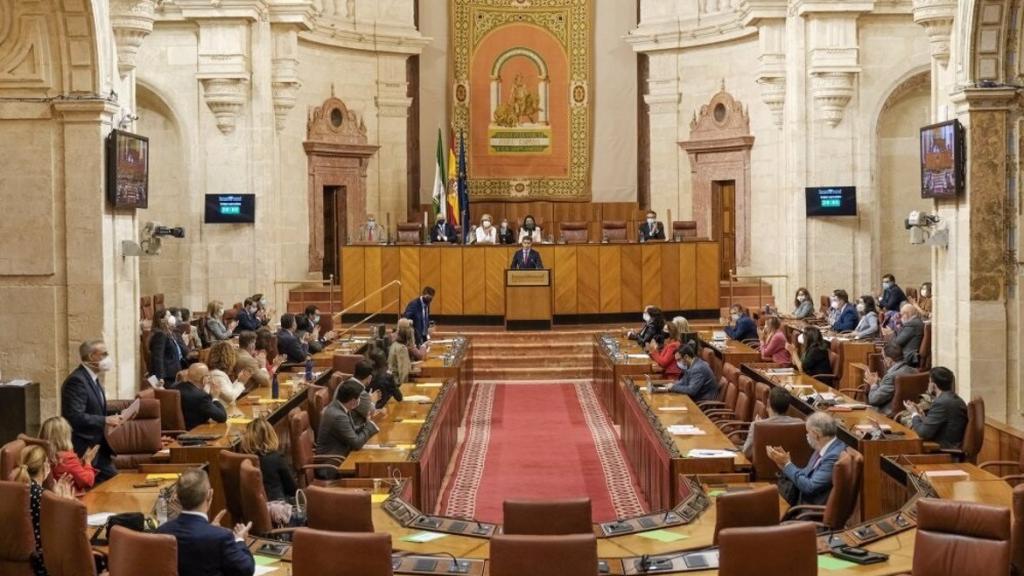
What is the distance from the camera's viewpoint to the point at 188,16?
70.7ft

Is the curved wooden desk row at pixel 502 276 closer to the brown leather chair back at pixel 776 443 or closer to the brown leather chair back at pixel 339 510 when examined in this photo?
the brown leather chair back at pixel 776 443

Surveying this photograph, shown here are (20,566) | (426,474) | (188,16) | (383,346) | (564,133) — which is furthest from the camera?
(564,133)

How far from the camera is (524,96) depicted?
28266 millimetres

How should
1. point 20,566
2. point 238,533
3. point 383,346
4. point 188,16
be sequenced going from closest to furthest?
point 238,533, point 20,566, point 383,346, point 188,16

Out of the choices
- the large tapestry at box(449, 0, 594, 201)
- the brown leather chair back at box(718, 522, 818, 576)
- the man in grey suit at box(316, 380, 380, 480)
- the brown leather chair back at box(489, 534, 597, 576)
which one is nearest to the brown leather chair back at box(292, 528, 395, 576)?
the brown leather chair back at box(489, 534, 597, 576)

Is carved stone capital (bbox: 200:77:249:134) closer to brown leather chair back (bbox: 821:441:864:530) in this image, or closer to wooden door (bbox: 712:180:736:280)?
wooden door (bbox: 712:180:736:280)

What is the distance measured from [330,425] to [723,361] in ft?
23.6

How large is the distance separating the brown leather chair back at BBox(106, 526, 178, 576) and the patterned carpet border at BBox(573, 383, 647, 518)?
502cm

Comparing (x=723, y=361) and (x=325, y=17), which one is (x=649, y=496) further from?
(x=325, y=17)

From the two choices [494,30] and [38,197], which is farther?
[494,30]

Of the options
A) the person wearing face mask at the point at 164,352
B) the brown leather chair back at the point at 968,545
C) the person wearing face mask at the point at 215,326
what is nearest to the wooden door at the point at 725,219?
the person wearing face mask at the point at 215,326

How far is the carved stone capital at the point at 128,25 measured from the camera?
46.3 ft

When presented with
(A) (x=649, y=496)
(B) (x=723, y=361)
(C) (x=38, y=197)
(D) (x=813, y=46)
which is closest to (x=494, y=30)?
(D) (x=813, y=46)

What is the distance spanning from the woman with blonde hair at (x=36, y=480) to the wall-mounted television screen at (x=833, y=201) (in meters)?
16.5
